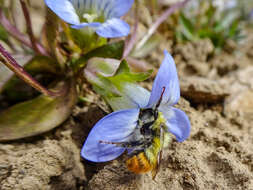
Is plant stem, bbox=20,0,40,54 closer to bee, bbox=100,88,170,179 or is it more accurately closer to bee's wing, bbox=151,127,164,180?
bee, bbox=100,88,170,179

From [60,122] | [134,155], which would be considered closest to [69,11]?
[60,122]

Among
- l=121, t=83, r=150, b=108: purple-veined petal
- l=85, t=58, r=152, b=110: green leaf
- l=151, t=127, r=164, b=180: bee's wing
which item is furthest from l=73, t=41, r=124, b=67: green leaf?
l=151, t=127, r=164, b=180: bee's wing

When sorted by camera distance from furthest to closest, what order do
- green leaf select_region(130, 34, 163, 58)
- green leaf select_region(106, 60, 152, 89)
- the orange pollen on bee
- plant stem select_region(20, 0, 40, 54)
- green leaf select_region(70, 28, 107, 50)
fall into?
green leaf select_region(130, 34, 163, 58)
green leaf select_region(70, 28, 107, 50)
plant stem select_region(20, 0, 40, 54)
green leaf select_region(106, 60, 152, 89)
the orange pollen on bee

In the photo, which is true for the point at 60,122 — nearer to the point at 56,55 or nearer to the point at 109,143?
the point at 56,55

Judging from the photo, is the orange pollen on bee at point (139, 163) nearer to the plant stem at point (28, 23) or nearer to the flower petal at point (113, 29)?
the flower petal at point (113, 29)

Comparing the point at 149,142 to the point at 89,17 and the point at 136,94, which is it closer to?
the point at 136,94

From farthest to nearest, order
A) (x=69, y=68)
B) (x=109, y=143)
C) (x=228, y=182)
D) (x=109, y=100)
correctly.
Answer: (x=69, y=68)
(x=109, y=100)
(x=228, y=182)
(x=109, y=143)

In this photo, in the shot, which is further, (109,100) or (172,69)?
(109,100)
